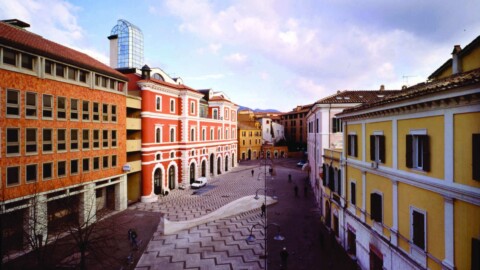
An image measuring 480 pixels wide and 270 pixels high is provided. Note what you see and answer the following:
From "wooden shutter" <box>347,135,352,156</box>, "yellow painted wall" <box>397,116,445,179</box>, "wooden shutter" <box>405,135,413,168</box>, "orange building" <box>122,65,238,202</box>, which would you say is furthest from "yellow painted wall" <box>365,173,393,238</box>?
"orange building" <box>122,65,238,202</box>

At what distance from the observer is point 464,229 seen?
8430mm

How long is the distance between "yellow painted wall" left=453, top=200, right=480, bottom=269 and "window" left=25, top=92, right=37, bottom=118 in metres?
24.5

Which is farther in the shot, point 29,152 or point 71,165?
point 71,165

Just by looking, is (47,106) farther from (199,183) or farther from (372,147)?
(199,183)

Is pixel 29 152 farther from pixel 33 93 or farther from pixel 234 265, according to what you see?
pixel 234 265

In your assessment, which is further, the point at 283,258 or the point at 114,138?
the point at 114,138

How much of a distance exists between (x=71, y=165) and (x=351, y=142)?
22041mm

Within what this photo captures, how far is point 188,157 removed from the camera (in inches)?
1548

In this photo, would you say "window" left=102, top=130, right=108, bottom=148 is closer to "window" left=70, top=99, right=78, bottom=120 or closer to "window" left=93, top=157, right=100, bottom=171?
"window" left=93, top=157, right=100, bottom=171

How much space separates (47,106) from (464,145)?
2474 centimetres

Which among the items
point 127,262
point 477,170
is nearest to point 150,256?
point 127,262

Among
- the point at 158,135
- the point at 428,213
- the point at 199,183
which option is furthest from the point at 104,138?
the point at 428,213

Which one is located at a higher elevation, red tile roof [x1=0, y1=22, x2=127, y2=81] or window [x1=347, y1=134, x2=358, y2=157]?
red tile roof [x1=0, y1=22, x2=127, y2=81]

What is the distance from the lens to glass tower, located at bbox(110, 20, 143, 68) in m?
56.8
